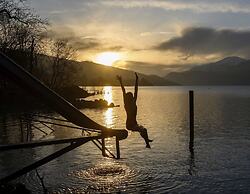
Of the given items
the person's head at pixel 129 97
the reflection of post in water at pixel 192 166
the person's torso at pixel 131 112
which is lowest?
the reflection of post in water at pixel 192 166

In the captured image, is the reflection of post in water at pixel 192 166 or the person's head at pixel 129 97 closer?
the person's head at pixel 129 97

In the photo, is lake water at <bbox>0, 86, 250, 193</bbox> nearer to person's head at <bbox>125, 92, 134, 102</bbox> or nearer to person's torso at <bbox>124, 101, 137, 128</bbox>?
person's torso at <bbox>124, 101, 137, 128</bbox>

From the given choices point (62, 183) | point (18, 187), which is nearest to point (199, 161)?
point (62, 183)

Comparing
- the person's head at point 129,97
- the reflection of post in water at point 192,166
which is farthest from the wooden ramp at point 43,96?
the reflection of post in water at point 192,166

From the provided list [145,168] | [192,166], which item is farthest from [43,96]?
[192,166]

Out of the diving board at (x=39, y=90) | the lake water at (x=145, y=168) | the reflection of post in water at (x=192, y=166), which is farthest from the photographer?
the reflection of post in water at (x=192, y=166)

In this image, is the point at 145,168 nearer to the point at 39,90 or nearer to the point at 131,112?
the point at 131,112

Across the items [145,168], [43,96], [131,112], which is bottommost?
[145,168]

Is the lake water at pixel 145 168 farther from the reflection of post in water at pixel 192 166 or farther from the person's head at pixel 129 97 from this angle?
the person's head at pixel 129 97

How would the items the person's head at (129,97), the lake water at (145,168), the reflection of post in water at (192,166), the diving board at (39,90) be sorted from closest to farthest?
the diving board at (39,90)
the person's head at (129,97)
the lake water at (145,168)
the reflection of post in water at (192,166)

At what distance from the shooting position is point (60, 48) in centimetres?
11031

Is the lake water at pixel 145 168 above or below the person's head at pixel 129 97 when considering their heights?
below

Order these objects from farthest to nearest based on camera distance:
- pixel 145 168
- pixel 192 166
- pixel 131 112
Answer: pixel 192 166
pixel 145 168
pixel 131 112

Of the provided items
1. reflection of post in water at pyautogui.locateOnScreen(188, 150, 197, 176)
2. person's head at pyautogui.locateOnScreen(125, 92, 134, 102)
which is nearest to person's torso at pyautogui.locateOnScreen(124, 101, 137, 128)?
person's head at pyautogui.locateOnScreen(125, 92, 134, 102)
